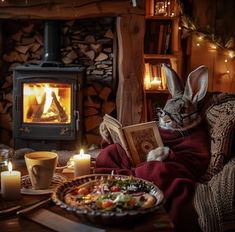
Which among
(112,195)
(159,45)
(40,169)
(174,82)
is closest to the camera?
(112,195)

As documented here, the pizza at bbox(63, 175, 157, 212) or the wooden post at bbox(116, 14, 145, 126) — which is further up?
the wooden post at bbox(116, 14, 145, 126)

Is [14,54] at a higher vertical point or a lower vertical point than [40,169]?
higher

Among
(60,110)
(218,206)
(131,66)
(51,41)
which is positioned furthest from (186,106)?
(51,41)

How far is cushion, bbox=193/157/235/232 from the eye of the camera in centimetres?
155

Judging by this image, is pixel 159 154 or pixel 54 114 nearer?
pixel 159 154

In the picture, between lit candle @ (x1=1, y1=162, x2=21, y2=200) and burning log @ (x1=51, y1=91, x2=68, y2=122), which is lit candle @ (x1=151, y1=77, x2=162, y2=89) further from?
lit candle @ (x1=1, y1=162, x2=21, y2=200)

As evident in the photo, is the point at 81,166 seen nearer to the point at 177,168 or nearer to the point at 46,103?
the point at 177,168

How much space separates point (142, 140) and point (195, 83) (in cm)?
38

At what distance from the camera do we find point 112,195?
133 cm

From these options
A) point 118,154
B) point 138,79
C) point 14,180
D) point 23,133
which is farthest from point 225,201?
point 23,133

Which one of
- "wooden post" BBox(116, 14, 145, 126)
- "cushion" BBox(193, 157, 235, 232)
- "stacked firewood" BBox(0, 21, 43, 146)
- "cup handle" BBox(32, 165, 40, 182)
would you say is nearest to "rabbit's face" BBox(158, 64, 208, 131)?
"cushion" BBox(193, 157, 235, 232)

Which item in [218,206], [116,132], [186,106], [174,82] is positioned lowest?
[218,206]

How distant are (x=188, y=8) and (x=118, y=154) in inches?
84.7

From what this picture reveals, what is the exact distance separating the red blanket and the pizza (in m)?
0.21
